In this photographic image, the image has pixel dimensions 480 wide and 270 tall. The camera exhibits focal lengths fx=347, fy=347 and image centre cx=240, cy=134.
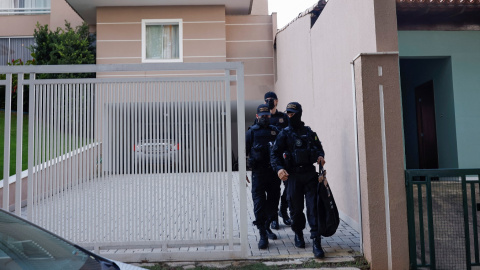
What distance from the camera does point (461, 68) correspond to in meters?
8.30

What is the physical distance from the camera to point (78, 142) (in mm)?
4395

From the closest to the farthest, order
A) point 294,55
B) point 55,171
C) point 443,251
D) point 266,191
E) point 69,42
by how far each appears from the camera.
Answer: point 443,251 < point 55,171 < point 266,191 < point 294,55 < point 69,42

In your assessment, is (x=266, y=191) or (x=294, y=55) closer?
(x=266, y=191)

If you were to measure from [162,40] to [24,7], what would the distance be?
8.10m

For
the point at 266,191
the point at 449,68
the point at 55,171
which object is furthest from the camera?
the point at 449,68

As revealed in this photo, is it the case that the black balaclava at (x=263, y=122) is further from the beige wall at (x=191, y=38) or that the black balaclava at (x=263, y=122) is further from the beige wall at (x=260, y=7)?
the beige wall at (x=260, y=7)

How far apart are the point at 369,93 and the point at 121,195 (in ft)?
10.8

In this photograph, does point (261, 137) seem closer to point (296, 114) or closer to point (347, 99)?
point (296, 114)

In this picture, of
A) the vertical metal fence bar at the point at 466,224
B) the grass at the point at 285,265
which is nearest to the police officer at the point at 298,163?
the grass at the point at 285,265

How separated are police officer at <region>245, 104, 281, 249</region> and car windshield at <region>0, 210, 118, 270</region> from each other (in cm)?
289

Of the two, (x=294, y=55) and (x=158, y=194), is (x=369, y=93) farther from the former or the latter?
(x=294, y=55)

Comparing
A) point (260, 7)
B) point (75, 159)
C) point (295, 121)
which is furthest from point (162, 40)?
point (295, 121)

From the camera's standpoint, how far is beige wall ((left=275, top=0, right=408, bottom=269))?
13.3 ft

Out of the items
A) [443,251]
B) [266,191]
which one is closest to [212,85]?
[266,191]
